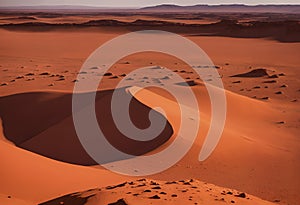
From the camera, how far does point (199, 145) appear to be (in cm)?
910

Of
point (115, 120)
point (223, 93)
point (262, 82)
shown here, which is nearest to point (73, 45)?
point (262, 82)

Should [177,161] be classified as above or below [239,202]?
below

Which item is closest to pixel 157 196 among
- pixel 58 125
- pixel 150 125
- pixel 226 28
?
pixel 150 125

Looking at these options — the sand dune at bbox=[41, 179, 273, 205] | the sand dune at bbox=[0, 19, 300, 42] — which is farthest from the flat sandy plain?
the sand dune at bbox=[0, 19, 300, 42]

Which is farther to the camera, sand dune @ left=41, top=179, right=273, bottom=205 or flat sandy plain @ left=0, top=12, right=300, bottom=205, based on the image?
flat sandy plain @ left=0, top=12, right=300, bottom=205

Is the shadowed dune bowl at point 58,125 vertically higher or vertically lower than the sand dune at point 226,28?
lower

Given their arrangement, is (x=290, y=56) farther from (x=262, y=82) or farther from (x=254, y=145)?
(x=254, y=145)

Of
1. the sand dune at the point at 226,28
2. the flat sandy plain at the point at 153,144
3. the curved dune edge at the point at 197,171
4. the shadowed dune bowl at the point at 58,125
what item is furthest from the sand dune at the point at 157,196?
the sand dune at the point at 226,28

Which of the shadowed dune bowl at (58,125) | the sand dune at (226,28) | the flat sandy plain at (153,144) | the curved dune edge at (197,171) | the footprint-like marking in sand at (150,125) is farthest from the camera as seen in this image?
the sand dune at (226,28)

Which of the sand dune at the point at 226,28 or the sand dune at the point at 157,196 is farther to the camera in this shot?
the sand dune at the point at 226,28

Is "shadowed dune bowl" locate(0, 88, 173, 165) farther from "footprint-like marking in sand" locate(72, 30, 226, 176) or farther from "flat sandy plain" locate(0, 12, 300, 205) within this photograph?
"footprint-like marking in sand" locate(72, 30, 226, 176)

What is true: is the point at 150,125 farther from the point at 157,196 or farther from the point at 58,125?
the point at 157,196

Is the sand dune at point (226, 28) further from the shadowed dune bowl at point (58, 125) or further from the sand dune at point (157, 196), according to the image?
the sand dune at point (157, 196)

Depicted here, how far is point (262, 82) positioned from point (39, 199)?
49.7 ft
